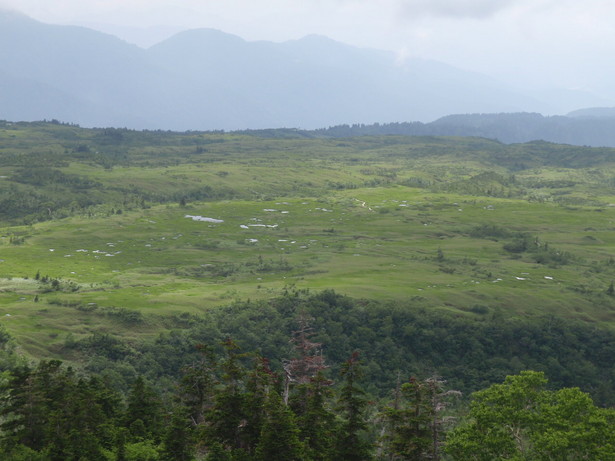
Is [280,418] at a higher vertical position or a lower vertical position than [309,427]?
higher

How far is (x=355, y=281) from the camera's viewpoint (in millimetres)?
169375

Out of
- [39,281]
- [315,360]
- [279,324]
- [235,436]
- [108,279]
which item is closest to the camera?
[235,436]

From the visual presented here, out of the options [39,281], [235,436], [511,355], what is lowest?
[511,355]

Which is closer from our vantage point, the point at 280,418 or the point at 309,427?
the point at 280,418

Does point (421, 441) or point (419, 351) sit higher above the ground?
point (421, 441)

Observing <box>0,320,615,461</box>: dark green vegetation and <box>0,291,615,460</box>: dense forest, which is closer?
<box>0,320,615,461</box>: dark green vegetation

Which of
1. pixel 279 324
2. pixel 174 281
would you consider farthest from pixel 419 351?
pixel 174 281

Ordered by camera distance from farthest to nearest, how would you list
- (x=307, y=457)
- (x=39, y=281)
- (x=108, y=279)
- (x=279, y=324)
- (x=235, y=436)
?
1. (x=108, y=279)
2. (x=39, y=281)
3. (x=279, y=324)
4. (x=235, y=436)
5. (x=307, y=457)

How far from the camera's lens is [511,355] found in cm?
13638

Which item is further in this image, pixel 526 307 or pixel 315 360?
pixel 526 307

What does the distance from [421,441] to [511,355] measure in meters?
96.2

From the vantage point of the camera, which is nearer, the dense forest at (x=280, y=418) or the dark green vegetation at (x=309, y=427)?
the dark green vegetation at (x=309, y=427)

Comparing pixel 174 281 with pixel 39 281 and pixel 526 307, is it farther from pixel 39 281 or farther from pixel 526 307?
pixel 526 307

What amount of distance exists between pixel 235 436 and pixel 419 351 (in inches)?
3527
